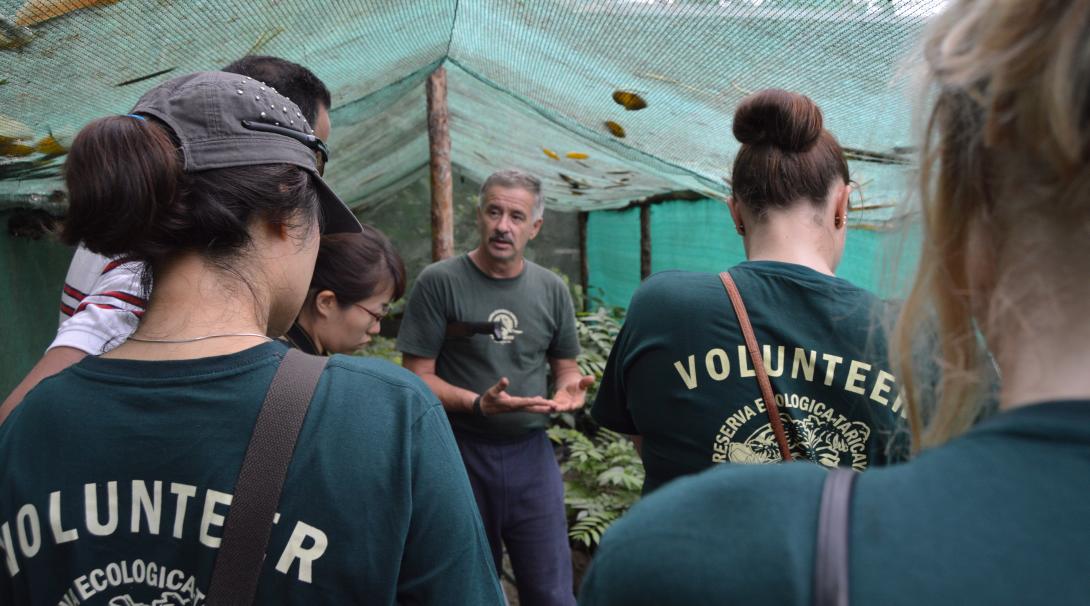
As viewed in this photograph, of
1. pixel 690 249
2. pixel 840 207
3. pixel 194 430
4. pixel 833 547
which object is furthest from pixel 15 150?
pixel 690 249

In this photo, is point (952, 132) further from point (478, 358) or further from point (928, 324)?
point (478, 358)

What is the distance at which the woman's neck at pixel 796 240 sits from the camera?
1.83 meters

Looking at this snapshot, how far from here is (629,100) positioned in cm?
368

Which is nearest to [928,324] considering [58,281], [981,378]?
[981,378]

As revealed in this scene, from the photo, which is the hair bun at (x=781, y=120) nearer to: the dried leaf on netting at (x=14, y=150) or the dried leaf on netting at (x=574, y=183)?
the dried leaf on netting at (x=14, y=150)

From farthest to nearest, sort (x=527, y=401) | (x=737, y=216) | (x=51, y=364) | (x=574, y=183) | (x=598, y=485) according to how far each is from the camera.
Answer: (x=574, y=183)
(x=598, y=485)
(x=527, y=401)
(x=737, y=216)
(x=51, y=364)

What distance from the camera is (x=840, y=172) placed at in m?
1.93

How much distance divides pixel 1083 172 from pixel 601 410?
1.71 metres

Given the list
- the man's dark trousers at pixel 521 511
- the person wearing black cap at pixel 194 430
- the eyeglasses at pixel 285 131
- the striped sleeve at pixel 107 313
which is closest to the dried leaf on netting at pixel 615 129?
the man's dark trousers at pixel 521 511

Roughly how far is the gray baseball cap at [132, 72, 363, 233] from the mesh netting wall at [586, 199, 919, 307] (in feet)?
3.06

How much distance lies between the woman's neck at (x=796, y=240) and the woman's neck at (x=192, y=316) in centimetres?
127

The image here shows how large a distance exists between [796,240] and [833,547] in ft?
4.62

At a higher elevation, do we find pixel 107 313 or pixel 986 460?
pixel 107 313

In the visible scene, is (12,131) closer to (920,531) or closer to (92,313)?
(92,313)
